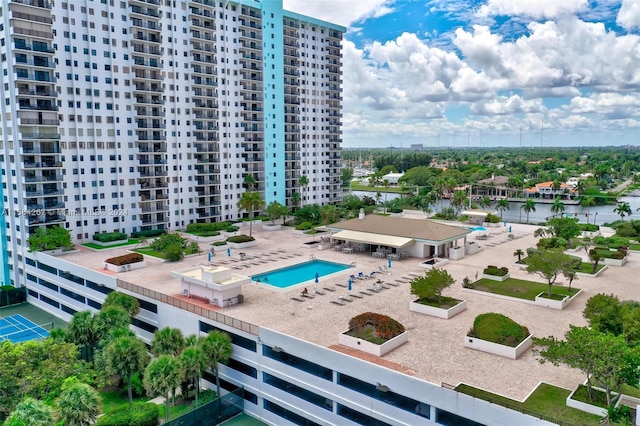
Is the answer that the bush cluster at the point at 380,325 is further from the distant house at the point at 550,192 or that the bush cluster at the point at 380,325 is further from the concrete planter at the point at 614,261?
the distant house at the point at 550,192

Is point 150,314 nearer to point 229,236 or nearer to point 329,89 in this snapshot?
point 229,236

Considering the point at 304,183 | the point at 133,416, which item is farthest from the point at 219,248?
the point at 133,416

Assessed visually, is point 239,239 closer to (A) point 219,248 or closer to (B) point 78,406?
(A) point 219,248

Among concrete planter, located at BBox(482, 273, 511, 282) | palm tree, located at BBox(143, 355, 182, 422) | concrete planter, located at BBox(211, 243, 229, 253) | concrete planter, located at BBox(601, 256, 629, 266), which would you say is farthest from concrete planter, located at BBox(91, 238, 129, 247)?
concrete planter, located at BBox(601, 256, 629, 266)

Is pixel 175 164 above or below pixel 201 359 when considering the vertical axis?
above

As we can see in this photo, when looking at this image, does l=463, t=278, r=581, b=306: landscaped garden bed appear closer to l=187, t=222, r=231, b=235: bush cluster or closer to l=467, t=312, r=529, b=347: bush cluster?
l=467, t=312, r=529, b=347: bush cluster

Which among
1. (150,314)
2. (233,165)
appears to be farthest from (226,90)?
(150,314)
